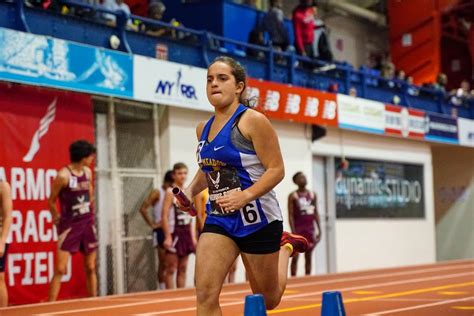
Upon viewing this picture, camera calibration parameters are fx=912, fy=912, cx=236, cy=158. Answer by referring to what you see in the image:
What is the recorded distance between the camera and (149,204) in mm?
13398

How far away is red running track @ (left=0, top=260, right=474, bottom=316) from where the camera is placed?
949cm

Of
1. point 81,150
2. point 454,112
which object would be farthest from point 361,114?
point 81,150

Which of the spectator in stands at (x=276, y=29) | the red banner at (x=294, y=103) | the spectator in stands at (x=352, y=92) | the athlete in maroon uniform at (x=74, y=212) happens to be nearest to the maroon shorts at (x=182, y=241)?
the athlete in maroon uniform at (x=74, y=212)

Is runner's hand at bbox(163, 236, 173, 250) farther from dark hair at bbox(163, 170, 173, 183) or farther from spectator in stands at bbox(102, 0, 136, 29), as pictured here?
spectator in stands at bbox(102, 0, 136, 29)

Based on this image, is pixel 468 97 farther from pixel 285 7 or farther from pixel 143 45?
pixel 143 45

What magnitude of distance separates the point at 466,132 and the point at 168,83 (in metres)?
12.5

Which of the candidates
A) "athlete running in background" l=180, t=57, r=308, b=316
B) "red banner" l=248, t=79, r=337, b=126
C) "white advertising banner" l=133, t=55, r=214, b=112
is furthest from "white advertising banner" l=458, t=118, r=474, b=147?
"athlete running in background" l=180, t=57, r=308, b=316

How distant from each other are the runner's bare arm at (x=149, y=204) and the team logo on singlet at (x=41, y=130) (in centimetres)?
184

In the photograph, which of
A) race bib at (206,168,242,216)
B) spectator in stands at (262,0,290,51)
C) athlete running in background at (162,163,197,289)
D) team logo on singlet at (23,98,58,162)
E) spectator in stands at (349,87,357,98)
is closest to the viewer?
race bib at (206,168,242,216)

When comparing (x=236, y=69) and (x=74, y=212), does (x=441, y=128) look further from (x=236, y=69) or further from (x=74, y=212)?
(x=236, y=69)

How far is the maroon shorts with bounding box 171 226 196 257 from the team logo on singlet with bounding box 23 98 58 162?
2.45m

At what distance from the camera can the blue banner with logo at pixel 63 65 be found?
1127 cm

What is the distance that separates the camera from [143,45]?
1406 cm

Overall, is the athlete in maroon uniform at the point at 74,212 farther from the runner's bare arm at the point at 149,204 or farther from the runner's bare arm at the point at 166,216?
the runner's bare arm at the point at 149,204
